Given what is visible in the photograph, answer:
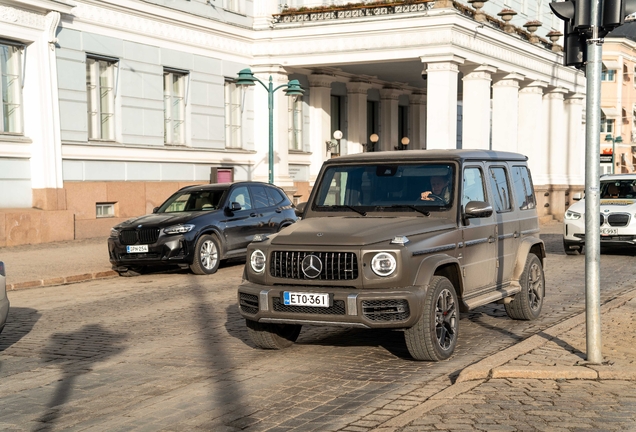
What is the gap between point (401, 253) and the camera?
24.7ft

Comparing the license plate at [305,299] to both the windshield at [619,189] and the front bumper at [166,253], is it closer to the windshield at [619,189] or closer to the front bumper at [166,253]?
the front bumper at [166,253]

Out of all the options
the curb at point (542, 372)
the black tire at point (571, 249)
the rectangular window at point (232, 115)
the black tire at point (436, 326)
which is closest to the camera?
the curb at point (542, 372)

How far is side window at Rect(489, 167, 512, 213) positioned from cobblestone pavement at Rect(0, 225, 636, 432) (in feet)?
4.26

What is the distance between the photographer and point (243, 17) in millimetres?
30562

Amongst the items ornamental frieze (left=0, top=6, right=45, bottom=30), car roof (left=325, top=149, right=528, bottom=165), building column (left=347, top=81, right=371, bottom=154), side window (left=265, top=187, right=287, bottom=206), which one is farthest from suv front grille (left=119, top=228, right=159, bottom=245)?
building column (left=347, top=81, right=371, bottom=154)

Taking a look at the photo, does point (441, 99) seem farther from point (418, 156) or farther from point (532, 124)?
point (418, 156)

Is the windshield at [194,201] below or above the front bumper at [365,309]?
above

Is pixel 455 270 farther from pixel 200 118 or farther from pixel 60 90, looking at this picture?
pixel 200 118

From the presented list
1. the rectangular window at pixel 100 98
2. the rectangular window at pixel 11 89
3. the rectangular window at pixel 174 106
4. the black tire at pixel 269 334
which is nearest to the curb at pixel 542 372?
the black tire at pixel 269 334

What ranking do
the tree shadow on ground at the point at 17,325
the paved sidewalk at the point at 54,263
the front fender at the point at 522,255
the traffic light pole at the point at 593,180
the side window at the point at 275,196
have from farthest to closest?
1. the side window at the point at 275,196
2. the paved sidewalk at the point at 54,263
3. the front fender at the point at 522,255
4. the tree shadow on ground at the point at 17,325
5. the traffic light pole at the point at 593,180

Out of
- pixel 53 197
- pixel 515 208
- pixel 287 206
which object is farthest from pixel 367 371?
pixel 53 197

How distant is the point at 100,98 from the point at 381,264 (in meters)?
18.6

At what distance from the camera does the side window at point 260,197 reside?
17.8 meters

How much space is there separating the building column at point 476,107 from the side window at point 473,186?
21.4m
